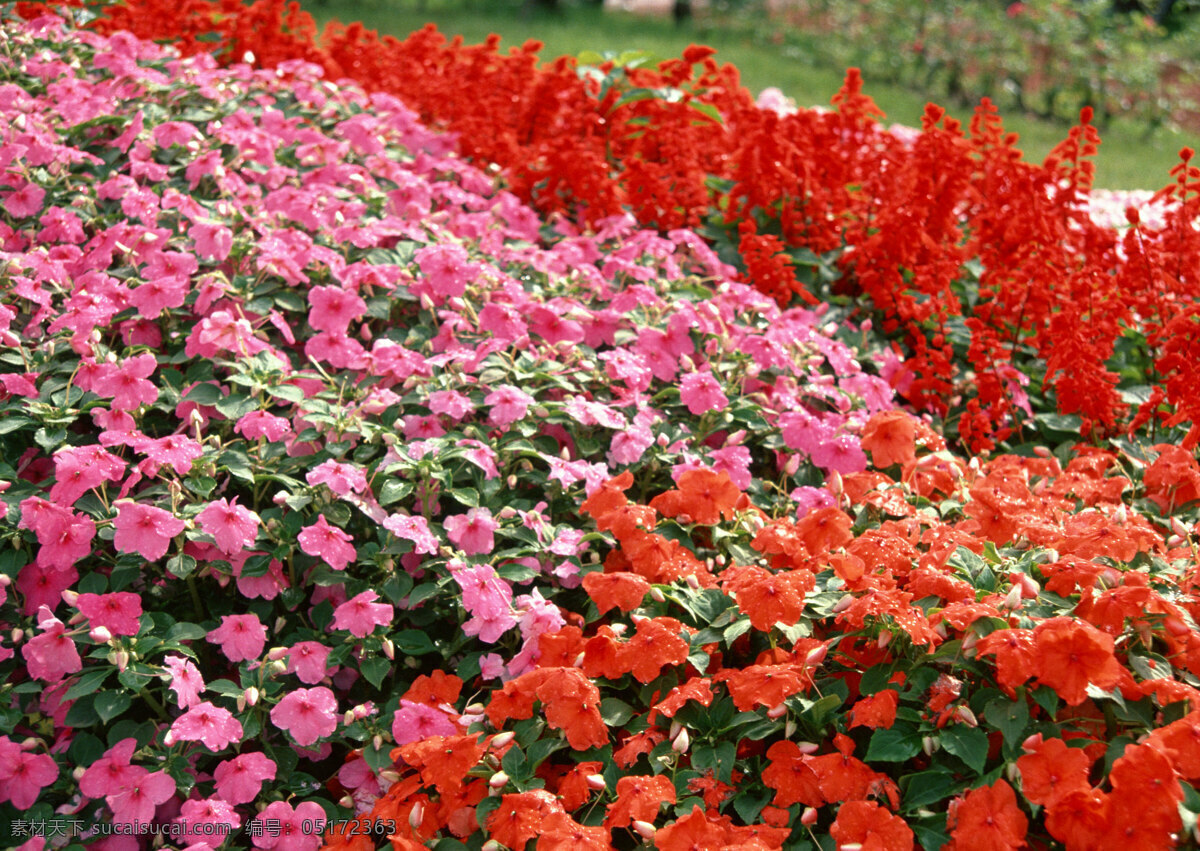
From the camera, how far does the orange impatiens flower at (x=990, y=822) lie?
141 cm

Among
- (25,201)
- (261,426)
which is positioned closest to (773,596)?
(261,426)

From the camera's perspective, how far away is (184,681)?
1735 mm

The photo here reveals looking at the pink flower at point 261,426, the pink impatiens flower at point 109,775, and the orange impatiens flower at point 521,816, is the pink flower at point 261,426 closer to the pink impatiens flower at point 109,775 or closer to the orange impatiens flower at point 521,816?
the pink impatiens flower at point 109,775

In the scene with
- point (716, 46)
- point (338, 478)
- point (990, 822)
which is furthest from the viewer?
point (716, 46)

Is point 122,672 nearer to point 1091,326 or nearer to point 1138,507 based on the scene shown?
point 1138,507

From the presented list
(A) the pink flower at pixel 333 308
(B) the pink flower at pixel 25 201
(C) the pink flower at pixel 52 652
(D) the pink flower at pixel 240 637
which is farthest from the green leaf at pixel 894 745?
(B) the pink flower at pixel 25 201

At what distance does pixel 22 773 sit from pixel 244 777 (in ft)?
1.27

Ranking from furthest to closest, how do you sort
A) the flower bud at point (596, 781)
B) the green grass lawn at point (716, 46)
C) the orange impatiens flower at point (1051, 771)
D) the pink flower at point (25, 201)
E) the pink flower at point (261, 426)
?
1. the green grass lawn at point (716, 46)
2. the pink flower at point (25, 201)
3. the pink flower at point (261, 426)
4. the flower bud at point (596, 781)
5. the orange impatiens flower at point (1051, 771)

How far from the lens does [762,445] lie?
254cm

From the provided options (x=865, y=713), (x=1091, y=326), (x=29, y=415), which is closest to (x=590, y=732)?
(x=865, y=713)

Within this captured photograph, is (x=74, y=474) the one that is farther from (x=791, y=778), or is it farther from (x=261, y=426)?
(x=791, y=778)

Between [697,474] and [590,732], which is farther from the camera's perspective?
[697,474]

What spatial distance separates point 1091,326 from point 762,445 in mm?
918

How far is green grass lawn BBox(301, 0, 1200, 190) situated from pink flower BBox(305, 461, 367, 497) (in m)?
6.27
